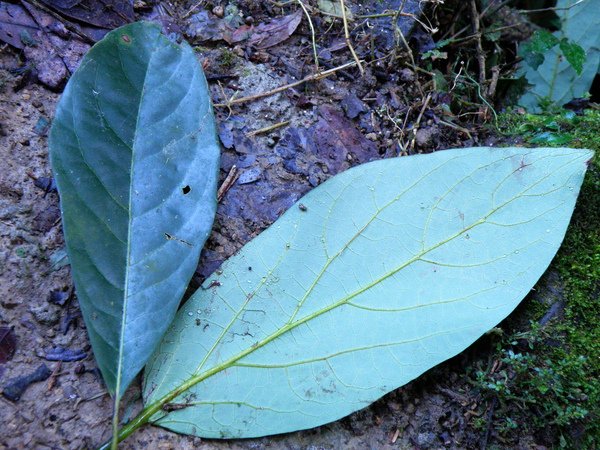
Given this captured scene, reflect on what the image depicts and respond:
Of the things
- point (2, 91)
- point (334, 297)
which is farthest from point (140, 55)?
point (334, 297)

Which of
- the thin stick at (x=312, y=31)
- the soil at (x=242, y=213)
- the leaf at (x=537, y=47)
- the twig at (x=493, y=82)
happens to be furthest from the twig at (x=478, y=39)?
the thin stick at (x=312, y=31)

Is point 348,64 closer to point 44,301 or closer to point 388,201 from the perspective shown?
point 388,201

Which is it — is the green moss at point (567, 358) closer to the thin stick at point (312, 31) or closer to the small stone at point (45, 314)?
the thin stick at point (312, 31)

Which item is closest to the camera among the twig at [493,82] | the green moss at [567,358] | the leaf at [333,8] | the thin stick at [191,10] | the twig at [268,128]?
the green moss at [567,358]

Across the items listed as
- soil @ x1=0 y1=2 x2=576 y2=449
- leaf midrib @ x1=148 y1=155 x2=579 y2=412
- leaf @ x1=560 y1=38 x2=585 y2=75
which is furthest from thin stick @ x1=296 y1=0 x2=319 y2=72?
leaf @ x1=560 y1=38 x2=585 y2=75

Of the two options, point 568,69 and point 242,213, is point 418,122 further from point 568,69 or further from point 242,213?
point 568,69

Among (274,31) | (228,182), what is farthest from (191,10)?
(228,182)
